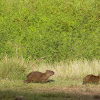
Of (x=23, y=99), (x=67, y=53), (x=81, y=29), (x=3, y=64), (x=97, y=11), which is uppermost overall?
(x=97, y=11)

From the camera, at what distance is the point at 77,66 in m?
14.8

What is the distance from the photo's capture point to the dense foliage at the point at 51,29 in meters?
18.1

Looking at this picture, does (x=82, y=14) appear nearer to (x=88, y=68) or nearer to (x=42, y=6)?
(x=42, y=6)

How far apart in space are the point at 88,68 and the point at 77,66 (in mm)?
525

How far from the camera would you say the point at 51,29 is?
18484 mm

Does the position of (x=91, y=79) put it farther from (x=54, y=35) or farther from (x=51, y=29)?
(x=51, y=29)

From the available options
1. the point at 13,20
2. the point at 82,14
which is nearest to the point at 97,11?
the point at 82,14

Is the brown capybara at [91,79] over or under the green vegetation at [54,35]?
under

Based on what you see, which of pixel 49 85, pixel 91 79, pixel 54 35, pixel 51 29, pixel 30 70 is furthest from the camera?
pixel 51 29

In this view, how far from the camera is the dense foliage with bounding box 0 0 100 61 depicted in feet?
59.4

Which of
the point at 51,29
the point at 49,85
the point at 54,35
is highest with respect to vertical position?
the point at 51,29

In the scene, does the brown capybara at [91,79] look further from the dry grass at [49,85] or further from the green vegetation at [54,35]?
the green vegetation at [54,35]

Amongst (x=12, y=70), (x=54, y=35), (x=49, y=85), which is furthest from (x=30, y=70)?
(x=54, y=35)

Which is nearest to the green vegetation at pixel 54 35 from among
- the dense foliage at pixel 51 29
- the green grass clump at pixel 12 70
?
the dense foliage at pixel 51 29
